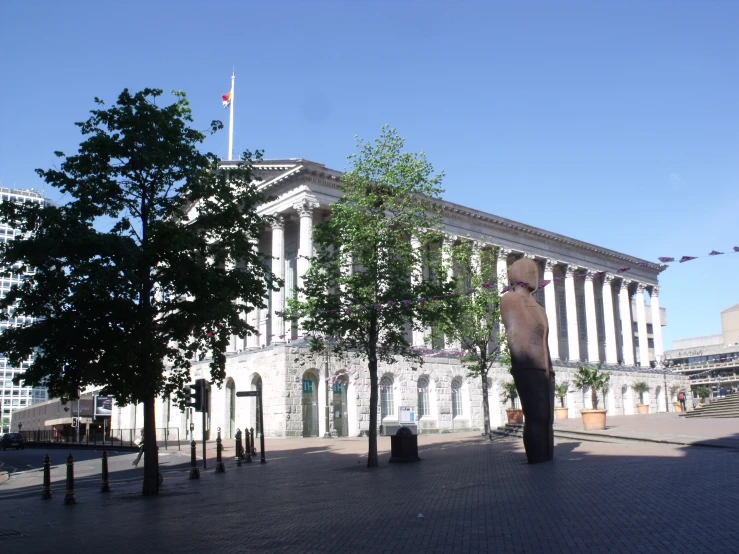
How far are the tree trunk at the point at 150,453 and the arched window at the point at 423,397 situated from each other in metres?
34.7

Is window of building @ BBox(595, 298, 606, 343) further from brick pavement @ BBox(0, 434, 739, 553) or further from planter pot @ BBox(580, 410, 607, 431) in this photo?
brick pavement @ BBox(0, 434, 739, 553)

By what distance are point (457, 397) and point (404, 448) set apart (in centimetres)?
3076

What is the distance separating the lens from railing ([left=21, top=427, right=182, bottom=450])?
153ft

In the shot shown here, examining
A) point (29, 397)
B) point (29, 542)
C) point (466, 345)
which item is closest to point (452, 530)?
point (29, 542)

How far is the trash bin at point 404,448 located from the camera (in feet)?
79.1

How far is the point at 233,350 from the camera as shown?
50.8 metres

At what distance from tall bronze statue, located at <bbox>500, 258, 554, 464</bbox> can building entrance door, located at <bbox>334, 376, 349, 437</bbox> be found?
27636mm

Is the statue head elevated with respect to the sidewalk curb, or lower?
→ elevated

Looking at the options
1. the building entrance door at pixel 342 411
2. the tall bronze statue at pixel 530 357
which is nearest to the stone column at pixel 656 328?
the building entrance door at pixel 342 411

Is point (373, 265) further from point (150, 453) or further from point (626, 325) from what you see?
point (626, 325)

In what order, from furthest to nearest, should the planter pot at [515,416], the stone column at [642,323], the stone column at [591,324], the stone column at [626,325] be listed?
the stone column at [642,323], the stone column at [626,325], the stone column at [591,324], the planter pot at [515,416]

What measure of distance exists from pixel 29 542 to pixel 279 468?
519 inches

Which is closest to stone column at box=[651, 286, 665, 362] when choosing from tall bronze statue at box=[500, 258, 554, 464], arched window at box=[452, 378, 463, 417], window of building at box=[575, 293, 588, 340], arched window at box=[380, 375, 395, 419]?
window of building at box=[575, 293, 588, 340]

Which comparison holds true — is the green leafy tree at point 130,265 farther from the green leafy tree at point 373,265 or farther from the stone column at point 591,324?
the stone column at point 591,324
